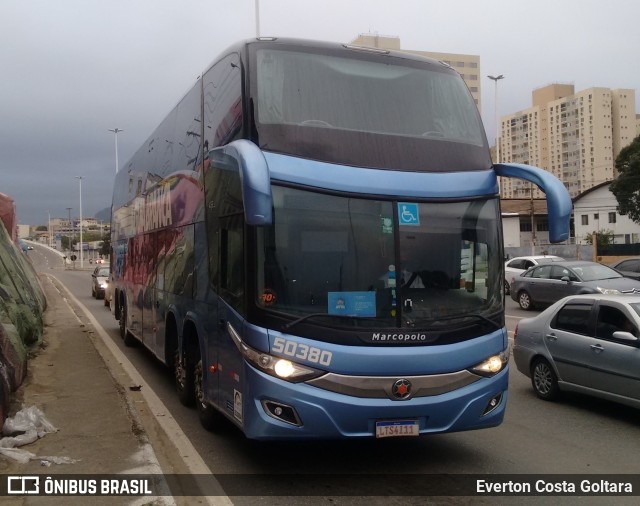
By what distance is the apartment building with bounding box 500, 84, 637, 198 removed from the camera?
8350cm

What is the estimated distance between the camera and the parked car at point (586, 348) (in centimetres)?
731

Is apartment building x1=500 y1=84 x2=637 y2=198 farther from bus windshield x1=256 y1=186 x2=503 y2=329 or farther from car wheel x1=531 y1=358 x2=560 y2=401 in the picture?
bus windshield x1=256 y1=186 x2=503 y2=329

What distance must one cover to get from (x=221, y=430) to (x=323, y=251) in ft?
9.65

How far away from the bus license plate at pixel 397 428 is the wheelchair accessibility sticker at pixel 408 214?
1687 mm

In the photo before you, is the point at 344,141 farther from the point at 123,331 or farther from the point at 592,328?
the point at 123,331

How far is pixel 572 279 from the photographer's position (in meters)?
18.6

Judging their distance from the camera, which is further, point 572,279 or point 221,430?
point 572,279

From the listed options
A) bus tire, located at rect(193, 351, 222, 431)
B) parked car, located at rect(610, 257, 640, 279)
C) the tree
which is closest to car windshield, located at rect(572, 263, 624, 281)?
parked car, located at rect(610, 257, 640, 279)

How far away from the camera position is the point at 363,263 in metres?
5.49

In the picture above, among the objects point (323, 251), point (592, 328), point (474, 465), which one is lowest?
point (474, 465)

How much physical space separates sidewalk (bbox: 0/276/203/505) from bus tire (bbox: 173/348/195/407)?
50 cm

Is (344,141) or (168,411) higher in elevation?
(344,141)

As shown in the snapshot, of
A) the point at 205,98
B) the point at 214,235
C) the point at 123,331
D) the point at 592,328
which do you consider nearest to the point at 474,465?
the point at 592,328

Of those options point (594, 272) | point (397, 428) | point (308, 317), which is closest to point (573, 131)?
point (594, 272)
